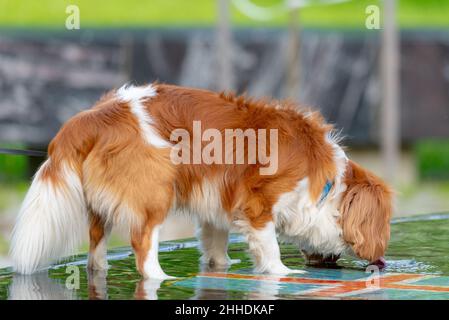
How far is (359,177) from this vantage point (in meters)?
6.52

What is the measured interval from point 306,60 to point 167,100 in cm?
725

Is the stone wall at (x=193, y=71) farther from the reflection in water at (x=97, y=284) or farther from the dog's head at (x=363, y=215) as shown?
the reflection in water at (x=97, y=284)

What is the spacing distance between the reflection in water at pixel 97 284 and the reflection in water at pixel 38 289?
0.35ft

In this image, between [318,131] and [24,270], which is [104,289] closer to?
[24,270]

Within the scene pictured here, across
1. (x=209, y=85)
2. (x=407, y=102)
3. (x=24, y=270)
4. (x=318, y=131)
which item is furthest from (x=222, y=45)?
(x=24, y=270)

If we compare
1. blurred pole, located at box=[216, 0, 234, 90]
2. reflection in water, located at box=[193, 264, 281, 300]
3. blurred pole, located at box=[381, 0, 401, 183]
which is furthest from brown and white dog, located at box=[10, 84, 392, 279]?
blurred pole, located at box=[381, 0, 401, 183]

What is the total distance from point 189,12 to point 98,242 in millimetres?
11974

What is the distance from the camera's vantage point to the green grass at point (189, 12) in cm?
1591

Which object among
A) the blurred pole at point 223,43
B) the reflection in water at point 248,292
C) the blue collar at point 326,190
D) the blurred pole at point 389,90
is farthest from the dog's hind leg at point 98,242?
the blurred pole at point 389,90

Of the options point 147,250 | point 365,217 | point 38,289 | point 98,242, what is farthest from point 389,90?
point 38,289

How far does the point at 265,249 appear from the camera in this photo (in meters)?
6.17

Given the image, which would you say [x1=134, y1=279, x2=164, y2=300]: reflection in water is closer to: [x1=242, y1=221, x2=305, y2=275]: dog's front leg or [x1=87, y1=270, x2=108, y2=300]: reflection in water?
[x1=87, y1=270, x2=108, y2=300]: reflection in water

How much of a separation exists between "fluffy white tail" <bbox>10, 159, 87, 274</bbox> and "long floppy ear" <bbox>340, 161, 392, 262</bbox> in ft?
5.66

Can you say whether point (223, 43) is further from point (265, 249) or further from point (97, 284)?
point (97, 284)
